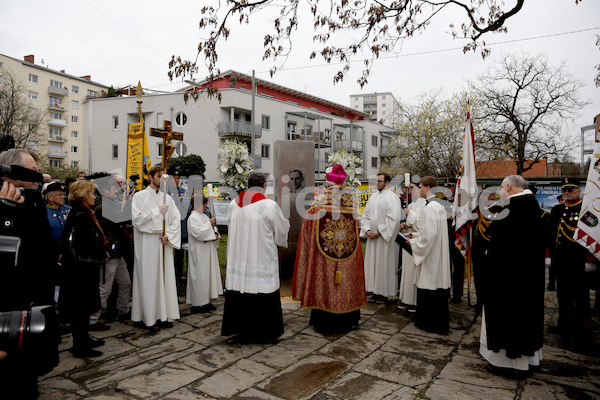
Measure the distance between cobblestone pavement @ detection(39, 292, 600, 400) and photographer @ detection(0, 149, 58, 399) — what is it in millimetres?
1292

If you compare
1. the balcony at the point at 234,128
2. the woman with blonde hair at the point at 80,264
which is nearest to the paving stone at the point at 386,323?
the woman with blonde hair at the point at 80,264

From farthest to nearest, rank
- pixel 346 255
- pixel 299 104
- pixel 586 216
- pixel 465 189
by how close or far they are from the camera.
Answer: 1. pixel 299 104
2. pixel 465 189
3. pixel 346 255
4. pixel 586 216

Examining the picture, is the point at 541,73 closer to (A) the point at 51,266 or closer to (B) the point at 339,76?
(B) the point at 339,76

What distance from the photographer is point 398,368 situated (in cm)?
415

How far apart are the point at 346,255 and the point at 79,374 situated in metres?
3.34

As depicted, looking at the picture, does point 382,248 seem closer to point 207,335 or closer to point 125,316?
point 207,335

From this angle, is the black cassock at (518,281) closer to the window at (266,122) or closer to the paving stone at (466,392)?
the paving stone at (466,392)

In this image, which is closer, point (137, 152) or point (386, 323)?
point (386, 323)

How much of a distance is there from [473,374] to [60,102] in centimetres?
7095

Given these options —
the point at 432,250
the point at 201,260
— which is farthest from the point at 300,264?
the point at 432,250

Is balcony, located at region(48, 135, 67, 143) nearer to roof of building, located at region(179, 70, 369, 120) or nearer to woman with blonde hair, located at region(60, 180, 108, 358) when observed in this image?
roof of building, located at region(179, 70, 369, 120)

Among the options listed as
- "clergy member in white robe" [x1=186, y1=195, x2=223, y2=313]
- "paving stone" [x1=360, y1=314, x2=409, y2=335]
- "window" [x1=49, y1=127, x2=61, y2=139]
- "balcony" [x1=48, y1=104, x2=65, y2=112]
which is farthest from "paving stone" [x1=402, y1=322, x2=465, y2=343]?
"window" [x1=49, y1=127, x2=61, y2=139]

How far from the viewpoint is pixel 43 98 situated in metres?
57.3

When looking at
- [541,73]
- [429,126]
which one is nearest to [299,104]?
[429,126]
